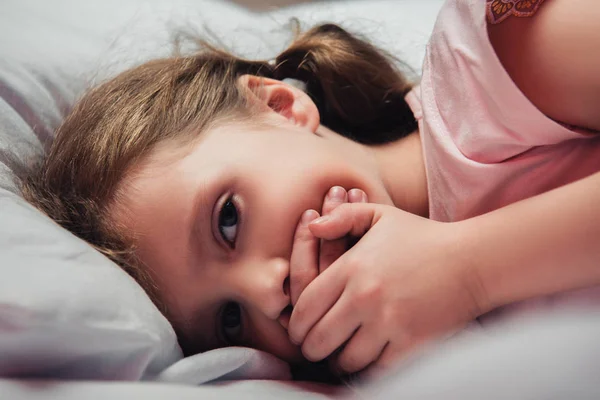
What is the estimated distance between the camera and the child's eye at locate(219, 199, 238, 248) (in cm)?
76

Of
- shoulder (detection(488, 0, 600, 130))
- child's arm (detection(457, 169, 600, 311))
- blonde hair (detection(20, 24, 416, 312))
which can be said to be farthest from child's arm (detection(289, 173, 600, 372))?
blonde hair (detection(20, 24, 416, 312))

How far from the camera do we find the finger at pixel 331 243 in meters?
0.73

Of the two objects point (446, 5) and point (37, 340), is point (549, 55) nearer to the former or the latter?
point (446, 5)

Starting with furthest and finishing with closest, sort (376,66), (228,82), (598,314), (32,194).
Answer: (376,66), (228,82), (32,194), (598,314)

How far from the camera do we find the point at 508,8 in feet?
2.39

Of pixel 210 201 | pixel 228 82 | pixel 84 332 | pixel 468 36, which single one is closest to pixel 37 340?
pixel 84 332

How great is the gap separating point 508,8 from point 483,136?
150 millimetres

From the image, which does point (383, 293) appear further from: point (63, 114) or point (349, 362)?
point (63, 114)

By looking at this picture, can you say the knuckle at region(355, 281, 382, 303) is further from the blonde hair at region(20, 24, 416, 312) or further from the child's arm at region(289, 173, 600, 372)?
the blonde hair at region(20, 24, 416, 312)

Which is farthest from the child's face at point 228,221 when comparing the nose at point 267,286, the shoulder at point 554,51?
the shoulder at point 554,51

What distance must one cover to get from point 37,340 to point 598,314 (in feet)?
1.64

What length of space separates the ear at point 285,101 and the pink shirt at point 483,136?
0.17 meters

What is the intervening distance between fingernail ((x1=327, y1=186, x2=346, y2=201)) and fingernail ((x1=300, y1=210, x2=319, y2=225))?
1.2 inches

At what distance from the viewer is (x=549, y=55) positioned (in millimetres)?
710
